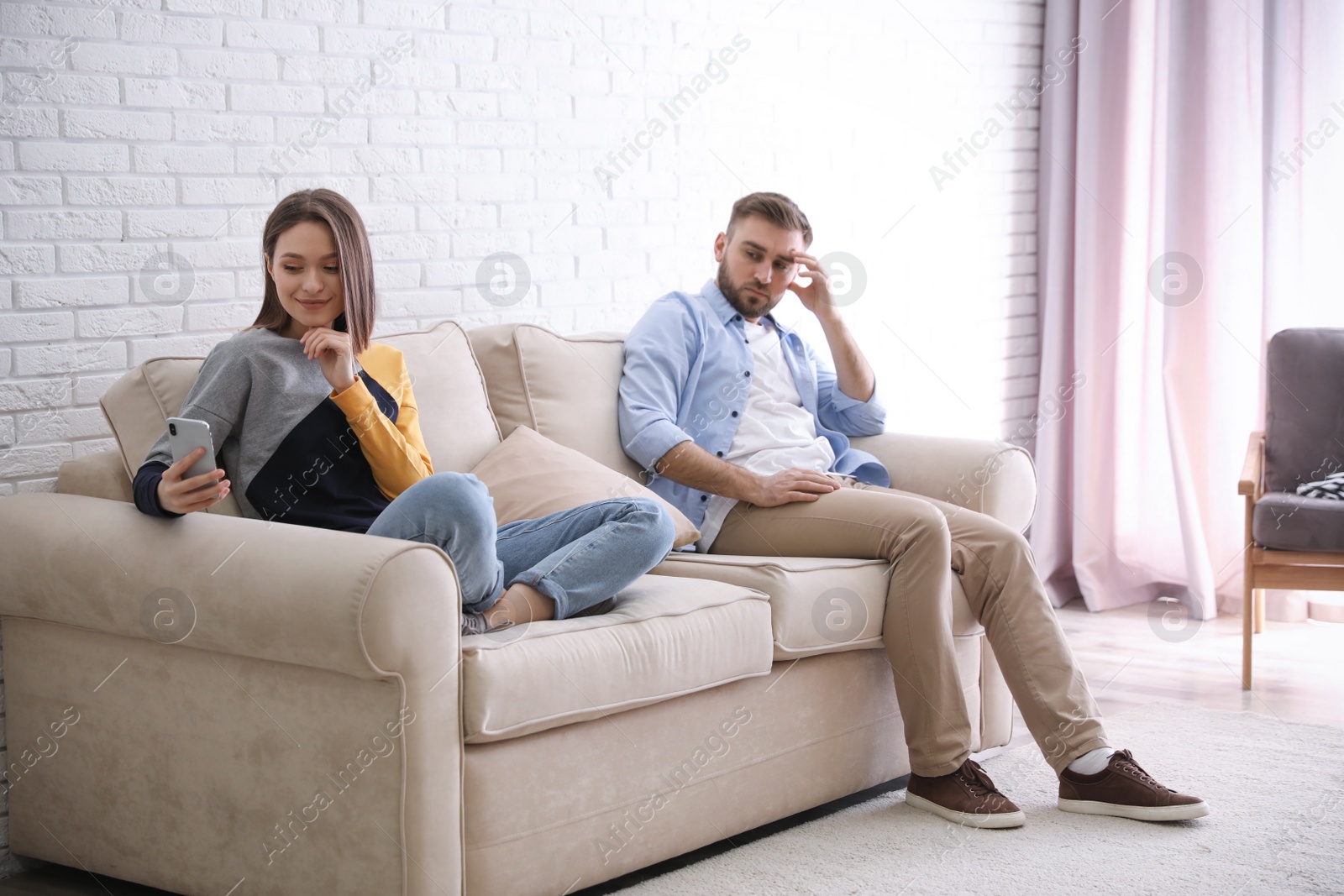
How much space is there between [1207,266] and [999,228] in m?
0.66

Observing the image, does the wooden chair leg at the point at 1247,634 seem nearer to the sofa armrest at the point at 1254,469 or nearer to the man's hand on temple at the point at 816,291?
the sofa armrest at the point at 1254,469

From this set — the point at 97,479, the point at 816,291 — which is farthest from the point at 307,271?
the point at 816,291

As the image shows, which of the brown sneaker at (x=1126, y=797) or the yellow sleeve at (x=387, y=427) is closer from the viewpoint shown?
the yellow sleeve at (x=387, y=427)

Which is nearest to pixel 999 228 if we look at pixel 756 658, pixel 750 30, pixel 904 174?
pixel 904 174

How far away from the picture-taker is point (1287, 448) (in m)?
3.74

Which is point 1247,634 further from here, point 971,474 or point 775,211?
point 775,211

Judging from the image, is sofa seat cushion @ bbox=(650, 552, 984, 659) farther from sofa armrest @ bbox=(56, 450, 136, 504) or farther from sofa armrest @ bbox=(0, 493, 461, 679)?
sofa armrest @ bbox=(56, 450, 136, 504)

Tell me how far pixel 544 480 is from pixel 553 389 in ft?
1.14

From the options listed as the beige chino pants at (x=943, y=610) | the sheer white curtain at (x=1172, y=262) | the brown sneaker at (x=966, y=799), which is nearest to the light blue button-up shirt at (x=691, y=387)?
the beige chino pants at (x=943, y=610)

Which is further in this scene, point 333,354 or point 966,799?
point 966,799

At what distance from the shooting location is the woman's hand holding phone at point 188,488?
6.51 feet

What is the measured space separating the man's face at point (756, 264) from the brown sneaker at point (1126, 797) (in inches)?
46.5

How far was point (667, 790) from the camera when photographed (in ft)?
7.31

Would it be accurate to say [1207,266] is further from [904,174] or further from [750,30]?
[750,30]
